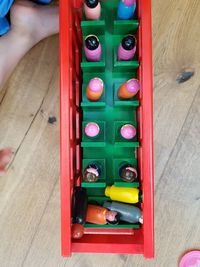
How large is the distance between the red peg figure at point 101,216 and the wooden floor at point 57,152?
0.16m

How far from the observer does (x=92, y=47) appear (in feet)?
2.01

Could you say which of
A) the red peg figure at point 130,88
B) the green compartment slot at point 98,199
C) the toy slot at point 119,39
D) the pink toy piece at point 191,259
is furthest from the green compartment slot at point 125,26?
the pink toy piece at point 191,259

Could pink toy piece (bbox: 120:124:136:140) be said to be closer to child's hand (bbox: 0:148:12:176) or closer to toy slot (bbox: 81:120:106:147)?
toy slot (bbox: 81:120:106:147)

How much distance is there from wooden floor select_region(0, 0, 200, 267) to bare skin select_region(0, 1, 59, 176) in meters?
0.04

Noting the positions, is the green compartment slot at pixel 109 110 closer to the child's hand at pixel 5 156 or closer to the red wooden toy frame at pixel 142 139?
the red wooden toy frame at pixel 142 139

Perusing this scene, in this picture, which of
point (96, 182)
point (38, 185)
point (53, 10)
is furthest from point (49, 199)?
point (53, 10)

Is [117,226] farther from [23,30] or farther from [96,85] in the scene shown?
[23,30]

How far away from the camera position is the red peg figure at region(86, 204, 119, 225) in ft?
2.18

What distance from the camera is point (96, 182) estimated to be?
2.17 ft

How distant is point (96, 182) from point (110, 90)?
7.8 inches

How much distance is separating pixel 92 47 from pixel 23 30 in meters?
0.21

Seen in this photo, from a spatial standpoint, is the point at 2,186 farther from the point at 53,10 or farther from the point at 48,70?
the point at 53,10

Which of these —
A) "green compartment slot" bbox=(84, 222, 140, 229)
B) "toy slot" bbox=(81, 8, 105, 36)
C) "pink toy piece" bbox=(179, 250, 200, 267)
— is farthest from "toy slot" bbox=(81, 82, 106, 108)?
"pink toy piece" bbox=(179, 250, 200, 267)

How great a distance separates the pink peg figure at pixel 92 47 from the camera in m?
0.60
